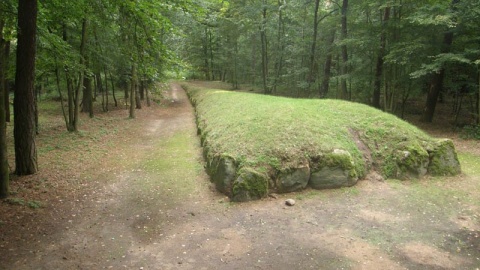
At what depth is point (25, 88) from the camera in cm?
709

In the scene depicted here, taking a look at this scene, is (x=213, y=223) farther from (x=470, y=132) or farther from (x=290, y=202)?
(x=470, y=132)

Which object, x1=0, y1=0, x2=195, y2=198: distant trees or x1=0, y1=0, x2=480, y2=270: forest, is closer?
x1=0, y1=0, x2=480, y2=270: forest

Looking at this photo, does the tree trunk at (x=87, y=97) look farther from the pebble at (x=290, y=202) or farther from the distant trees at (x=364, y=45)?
the pebble at (x=290, y=202)

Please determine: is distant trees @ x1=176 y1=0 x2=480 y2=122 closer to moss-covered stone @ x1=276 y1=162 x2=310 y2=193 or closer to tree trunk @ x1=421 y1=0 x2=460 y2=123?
tree trunk @ x1=421 y1=0 x2=460 y2=123

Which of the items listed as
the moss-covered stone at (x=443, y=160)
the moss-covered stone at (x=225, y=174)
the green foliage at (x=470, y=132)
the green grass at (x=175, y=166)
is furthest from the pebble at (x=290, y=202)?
the green foliage at (x=470, y=132)

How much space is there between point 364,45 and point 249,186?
1231 cm

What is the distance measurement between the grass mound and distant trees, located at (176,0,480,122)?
363 cm

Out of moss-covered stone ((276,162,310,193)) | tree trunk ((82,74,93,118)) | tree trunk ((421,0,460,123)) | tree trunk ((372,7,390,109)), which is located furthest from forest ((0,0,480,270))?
tree trunk ((82,74,93,118))

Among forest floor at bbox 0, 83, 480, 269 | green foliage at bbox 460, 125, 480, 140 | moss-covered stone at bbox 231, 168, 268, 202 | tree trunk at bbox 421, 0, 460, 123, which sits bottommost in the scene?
forest floor at bbox 0, 83, 480, 269

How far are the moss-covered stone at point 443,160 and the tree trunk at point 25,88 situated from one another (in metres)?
10.4

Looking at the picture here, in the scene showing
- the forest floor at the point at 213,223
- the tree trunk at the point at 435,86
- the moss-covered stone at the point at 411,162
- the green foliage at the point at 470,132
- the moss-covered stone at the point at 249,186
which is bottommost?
the forest floor at the point at 213,223

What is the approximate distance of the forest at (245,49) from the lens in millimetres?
7387

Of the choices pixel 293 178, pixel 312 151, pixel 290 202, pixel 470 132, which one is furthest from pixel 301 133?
pixel 470 132

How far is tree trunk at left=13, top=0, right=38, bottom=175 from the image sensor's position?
21.9 feet
